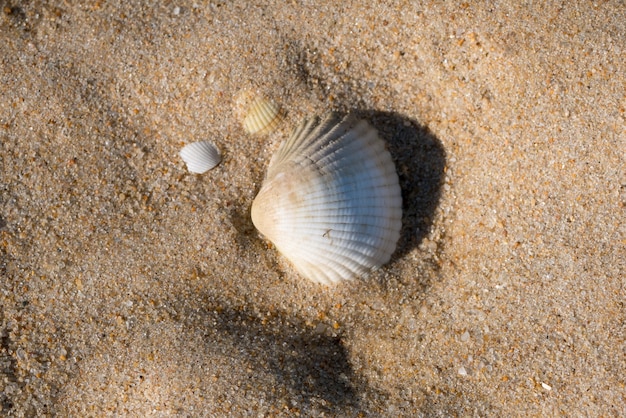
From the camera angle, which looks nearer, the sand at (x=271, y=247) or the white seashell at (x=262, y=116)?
the sand at (x=271, y=247)

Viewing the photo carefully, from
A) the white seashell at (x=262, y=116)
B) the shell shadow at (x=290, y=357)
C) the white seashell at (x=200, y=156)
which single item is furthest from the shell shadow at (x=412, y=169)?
the white seashell at (x=200, y=156)

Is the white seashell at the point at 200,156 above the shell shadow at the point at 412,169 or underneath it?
underneath

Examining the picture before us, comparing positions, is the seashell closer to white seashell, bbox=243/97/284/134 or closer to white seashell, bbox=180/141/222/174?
white seashell, bbox=243/97/284/134

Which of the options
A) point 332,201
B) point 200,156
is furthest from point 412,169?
point 200,156

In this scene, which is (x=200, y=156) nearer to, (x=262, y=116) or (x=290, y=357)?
(x=262, y=116)

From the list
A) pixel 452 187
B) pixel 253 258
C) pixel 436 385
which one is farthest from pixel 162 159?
pixel 436 385

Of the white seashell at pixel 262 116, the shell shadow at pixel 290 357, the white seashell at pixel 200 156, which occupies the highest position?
the white seashell at pixel 262 116

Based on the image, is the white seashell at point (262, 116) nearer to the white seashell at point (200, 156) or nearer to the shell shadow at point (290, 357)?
the white seashell at point (200, 156)

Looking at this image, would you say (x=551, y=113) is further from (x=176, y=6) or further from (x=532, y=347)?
(x=176, y=6)
